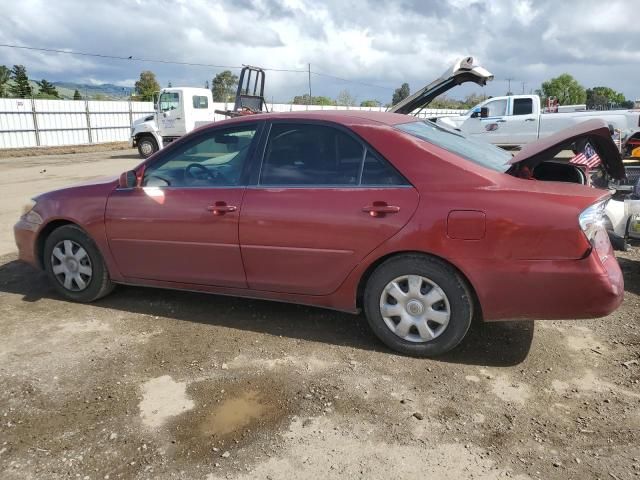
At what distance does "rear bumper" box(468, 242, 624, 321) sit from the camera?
9.78ft

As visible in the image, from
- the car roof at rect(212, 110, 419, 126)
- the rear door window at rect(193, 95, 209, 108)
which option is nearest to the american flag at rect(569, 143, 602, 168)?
the car roof at rect(212, 110, 419, 126)

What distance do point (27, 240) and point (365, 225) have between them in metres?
3.15

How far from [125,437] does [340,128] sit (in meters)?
2.30

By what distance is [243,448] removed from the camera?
259 centimetres

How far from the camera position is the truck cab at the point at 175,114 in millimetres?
19422

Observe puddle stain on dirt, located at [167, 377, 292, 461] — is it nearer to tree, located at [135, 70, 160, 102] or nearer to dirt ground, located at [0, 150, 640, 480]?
dirt ground, located at [0, 150, 640, 480]

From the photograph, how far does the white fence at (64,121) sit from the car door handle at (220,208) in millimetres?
19322

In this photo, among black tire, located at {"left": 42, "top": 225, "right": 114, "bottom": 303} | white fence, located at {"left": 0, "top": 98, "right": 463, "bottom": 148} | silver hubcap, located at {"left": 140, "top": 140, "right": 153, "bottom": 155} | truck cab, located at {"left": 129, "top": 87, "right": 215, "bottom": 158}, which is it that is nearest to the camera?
black tire, located at {"left": 42, "top": 225, "right": 114, "bottom": 303}

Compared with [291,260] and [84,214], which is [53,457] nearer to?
[291,260]

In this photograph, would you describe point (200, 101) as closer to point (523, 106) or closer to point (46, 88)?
point (523, 106)

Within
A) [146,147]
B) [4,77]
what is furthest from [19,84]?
[146,147]

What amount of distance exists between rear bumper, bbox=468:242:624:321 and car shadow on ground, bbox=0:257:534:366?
46cm

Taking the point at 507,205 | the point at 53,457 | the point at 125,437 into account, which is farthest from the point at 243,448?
the point at 507,205

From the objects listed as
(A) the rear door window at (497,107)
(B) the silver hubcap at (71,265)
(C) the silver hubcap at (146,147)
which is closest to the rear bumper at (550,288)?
(B) the silver hubcap at (71,265)
